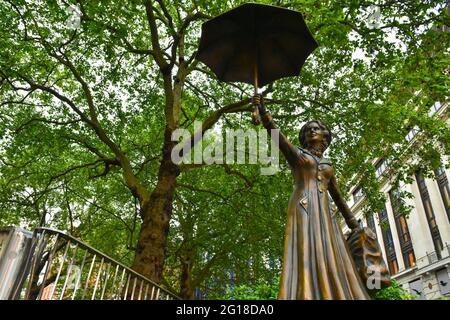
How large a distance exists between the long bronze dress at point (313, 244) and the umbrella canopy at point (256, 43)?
88cm

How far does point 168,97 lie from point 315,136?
784 centimetres

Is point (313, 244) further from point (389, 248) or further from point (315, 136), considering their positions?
point (389, 248)

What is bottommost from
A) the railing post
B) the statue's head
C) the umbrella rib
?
the railing post

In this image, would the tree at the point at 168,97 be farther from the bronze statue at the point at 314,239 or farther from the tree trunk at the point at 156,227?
the bronze statue at the point at 314,239

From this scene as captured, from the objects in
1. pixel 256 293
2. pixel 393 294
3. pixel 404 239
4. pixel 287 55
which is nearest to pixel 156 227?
pixel 256 293

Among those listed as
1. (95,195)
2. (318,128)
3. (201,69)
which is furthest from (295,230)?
(95,195)

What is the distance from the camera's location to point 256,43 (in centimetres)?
396

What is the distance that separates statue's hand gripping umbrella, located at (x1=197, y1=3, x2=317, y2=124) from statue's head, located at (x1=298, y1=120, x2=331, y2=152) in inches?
28.5

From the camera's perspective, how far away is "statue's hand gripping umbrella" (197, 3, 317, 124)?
3705 mm

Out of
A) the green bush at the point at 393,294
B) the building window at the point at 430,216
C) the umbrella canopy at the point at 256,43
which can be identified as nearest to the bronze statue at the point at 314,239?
the umbrella canopy at the point at 256,43

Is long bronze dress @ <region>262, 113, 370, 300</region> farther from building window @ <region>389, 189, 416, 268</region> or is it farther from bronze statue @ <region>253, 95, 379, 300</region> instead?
building window @ <region>389, 189, 416, 268</region>

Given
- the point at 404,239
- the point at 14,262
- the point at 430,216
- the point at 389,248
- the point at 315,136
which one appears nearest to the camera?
the point at 14,262

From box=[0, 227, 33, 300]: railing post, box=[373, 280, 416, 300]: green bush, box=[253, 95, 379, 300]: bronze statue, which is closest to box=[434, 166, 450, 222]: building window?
box=[373, 280, 416, 300]: green bush

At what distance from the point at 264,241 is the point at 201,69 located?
10156 millimetres
